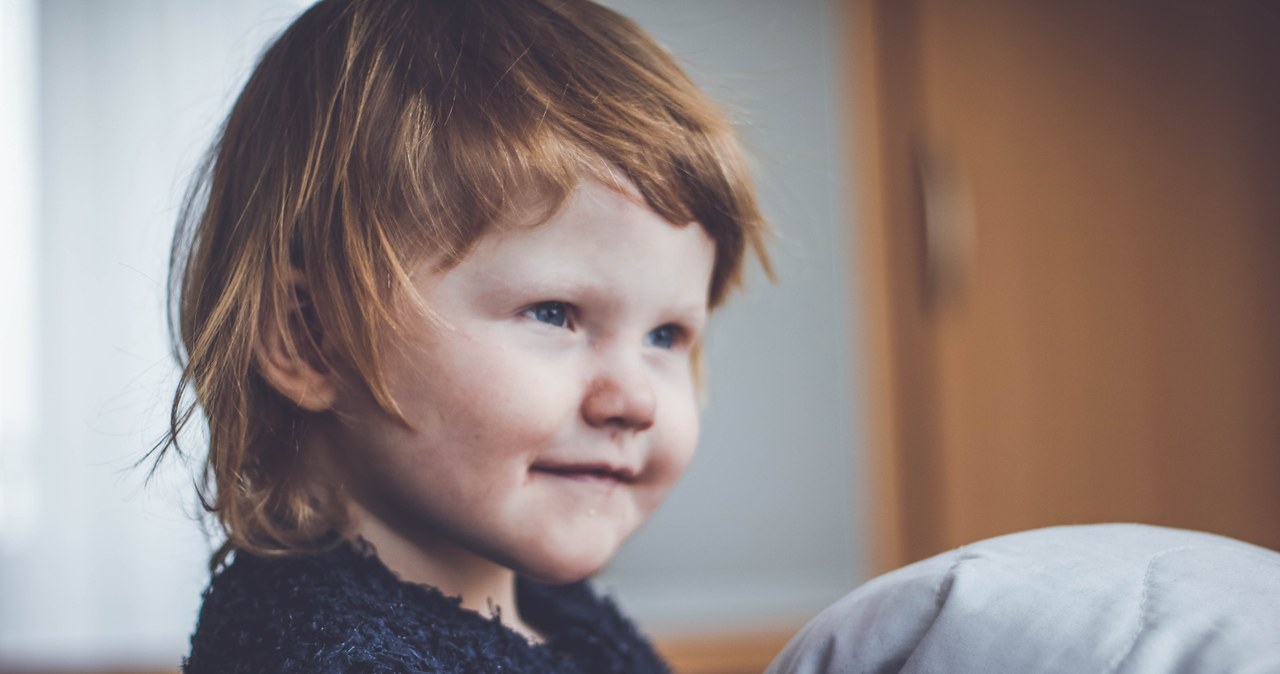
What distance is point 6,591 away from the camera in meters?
1.70

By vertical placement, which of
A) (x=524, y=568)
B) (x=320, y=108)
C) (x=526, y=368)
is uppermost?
(x=320, y=108)

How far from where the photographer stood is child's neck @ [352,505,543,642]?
56 cm

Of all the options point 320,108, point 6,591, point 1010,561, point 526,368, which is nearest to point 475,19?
point 320,108

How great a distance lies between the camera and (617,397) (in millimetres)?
542

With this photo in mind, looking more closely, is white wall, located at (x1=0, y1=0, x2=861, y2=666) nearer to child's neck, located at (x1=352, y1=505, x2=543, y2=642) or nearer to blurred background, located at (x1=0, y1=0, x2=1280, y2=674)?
blurred background, located at (x1=0, y1=0, x2=1280, y2=674)

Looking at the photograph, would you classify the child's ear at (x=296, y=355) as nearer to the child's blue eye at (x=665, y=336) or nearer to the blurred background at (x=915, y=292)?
the child's blue eye at (x=665, y=336)

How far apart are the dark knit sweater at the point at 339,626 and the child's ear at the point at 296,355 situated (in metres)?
0.08

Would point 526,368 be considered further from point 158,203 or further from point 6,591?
point 6,591

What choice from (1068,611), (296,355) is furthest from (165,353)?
(1068,611)

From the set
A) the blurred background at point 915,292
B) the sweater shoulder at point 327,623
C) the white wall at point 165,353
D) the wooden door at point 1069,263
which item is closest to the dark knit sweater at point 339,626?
the sweater shoulder at point 327,623

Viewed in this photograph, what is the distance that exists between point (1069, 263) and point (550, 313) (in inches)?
63.2

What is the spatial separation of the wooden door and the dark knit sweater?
4.61 ft

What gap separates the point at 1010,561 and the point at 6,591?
5.83ft

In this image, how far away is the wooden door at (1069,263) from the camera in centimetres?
186
